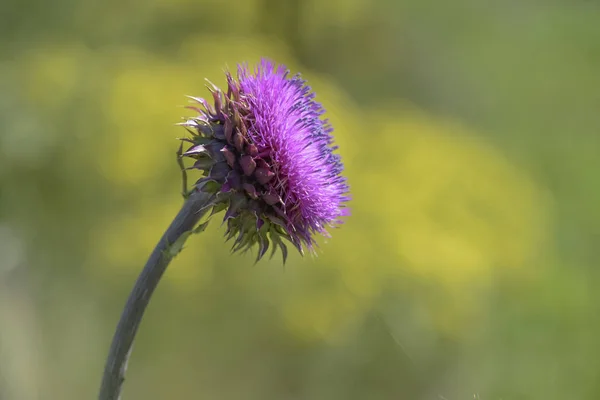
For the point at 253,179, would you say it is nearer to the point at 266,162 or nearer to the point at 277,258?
the point at 266,162

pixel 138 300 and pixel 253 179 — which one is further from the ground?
pixel 253 179

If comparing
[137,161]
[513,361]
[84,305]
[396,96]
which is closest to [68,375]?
[84,305]

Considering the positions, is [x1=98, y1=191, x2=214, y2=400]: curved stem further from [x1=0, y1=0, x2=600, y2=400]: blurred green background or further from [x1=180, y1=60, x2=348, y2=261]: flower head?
[x1=0, y1=0, x2=600, y2=400]: blurred green background

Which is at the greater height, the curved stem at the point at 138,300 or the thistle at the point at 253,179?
the thistle at the point at 253,179

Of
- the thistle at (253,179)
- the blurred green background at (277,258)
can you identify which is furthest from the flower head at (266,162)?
the blurred green background at (277,258)

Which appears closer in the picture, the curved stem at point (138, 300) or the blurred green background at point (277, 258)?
the curved stem at point (138, 300)

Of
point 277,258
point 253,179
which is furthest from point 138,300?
point 277,258

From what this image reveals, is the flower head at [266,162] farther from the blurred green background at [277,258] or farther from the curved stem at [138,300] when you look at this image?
the blurred green background at [277,258]

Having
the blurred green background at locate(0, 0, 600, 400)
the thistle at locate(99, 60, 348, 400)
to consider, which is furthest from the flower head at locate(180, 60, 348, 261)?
the blurred green background at locate(0, 0, 600, 400)
